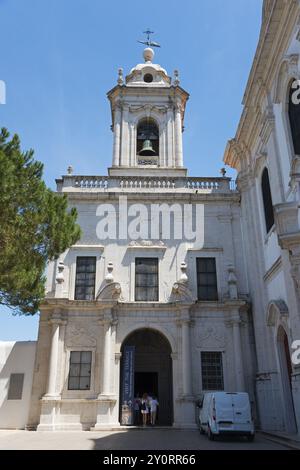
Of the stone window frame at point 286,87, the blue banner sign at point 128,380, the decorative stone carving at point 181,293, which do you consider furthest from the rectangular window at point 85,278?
the stone window frame at point 286,87

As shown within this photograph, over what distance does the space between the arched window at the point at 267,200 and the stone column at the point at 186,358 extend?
5.30 meters

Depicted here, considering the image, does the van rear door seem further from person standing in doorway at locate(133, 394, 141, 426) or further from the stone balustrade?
the stone balustrade

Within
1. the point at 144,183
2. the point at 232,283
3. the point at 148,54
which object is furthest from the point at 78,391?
the point at 148,54

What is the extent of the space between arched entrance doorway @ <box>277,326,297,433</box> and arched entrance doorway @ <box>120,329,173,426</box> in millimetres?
6632

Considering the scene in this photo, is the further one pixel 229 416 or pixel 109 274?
pixel 109 274

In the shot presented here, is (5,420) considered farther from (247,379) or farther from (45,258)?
(247,379)

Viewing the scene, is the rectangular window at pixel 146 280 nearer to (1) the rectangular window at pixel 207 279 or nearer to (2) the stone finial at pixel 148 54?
(1) the rectangular window at pixel 207 279

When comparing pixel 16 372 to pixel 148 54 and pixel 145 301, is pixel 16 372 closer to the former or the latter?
pixel 145 301

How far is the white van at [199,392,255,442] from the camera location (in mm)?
12516

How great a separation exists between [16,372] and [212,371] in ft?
27.5

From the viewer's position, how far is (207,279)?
19.5m

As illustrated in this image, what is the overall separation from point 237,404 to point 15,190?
9192mm

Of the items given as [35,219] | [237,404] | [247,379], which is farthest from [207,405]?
[35,219]

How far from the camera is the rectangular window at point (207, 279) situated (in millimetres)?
19156
